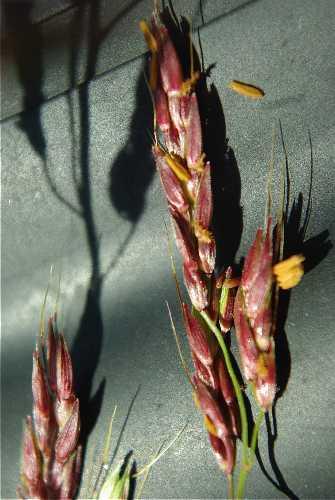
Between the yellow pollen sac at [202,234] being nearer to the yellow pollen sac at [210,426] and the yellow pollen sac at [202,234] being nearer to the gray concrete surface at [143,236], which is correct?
the gray concrete surface at [143,236]

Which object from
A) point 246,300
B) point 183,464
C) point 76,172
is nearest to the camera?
point 246,300

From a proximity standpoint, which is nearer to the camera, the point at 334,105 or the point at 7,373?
the point at 334,105

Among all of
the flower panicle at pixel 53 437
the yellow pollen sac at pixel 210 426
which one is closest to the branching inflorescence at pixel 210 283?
the yellow pollen sac at pixel 210 426

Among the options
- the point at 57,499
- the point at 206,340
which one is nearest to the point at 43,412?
the point at 57,499

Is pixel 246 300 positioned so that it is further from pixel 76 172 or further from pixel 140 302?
pixel 76 172

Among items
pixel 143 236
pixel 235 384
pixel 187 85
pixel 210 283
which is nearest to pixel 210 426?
pixel 235 384

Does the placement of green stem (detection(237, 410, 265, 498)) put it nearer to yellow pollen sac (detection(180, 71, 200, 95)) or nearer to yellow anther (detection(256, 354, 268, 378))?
yellow anther (detection(256, 354, 268, 378))
